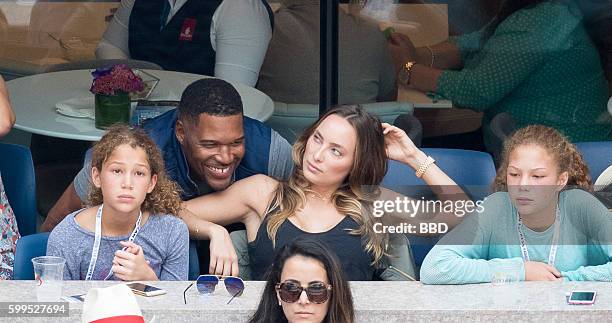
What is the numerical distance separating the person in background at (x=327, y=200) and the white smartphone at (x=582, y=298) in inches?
28.1

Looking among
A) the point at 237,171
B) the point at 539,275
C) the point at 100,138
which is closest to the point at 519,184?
the point at 539,275

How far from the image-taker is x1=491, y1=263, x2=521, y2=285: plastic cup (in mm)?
4742

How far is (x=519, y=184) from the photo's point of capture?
5.04 meters

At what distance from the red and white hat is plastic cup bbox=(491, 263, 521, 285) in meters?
1.55

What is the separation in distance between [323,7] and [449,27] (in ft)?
1.62

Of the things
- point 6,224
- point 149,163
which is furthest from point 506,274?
point 6,224

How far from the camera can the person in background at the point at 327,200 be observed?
488cm

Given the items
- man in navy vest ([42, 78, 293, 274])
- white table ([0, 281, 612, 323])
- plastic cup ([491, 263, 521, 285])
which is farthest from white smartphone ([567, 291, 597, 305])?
man in navy vest ([42, 78, 293, 274])

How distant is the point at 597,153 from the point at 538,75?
381 mm

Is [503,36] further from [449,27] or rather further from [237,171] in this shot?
[237,171]

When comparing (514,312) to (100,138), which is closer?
(514,312)

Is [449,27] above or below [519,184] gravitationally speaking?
above

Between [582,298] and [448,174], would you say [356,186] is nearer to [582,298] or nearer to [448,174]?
[448,174]

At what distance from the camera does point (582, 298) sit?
4543 millimetres
